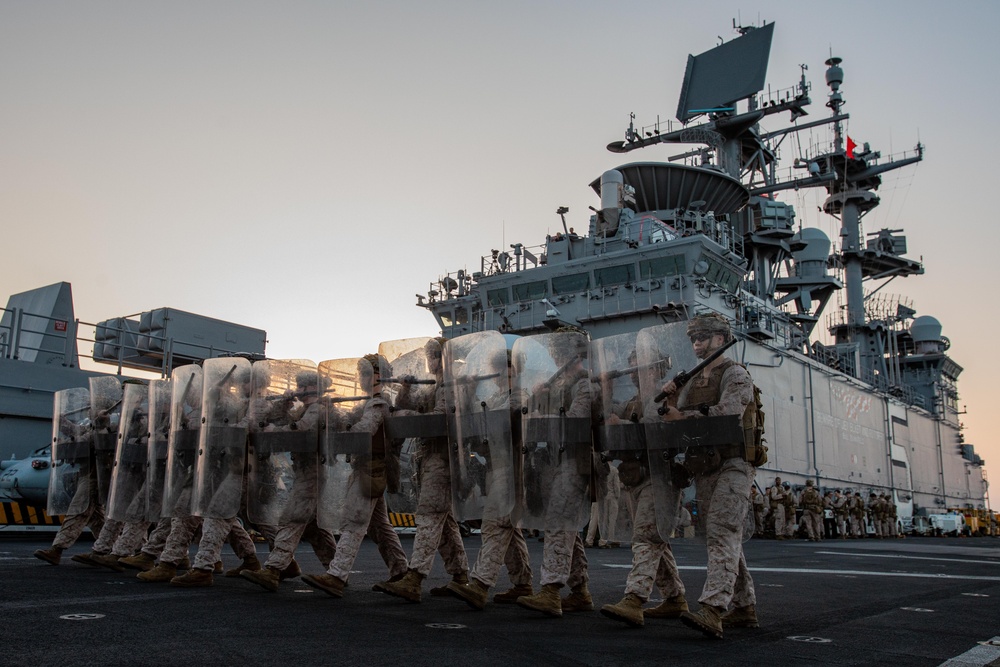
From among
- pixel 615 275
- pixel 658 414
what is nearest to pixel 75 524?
pixel 658 414

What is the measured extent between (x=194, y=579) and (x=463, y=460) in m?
2.69

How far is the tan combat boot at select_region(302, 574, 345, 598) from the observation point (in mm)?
6340

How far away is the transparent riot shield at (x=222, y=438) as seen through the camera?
277 inches

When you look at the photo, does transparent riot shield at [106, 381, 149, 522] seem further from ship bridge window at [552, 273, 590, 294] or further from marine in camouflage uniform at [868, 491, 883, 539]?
marine in camouflage uniform at [868, 491, 883, 539]

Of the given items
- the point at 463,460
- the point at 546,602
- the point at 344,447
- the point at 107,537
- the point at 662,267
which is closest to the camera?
the point at 546,602

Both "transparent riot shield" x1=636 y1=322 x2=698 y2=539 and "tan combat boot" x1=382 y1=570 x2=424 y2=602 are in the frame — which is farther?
"tan combat boot" x1=382 y1=570 x2=424 y2=602

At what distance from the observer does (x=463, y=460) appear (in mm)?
6227

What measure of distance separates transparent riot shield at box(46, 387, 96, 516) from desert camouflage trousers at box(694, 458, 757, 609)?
6.81m

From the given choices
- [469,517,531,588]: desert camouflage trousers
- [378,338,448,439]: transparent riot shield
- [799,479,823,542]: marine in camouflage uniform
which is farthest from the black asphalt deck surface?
[799,479,823,542]: marine in camouflage uniform

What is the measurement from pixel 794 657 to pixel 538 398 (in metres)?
2.45

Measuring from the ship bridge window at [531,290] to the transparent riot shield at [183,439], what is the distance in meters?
21.7

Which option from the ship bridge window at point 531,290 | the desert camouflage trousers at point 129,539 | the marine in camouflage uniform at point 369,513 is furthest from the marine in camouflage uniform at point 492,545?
the ship bridge window at point 531,290

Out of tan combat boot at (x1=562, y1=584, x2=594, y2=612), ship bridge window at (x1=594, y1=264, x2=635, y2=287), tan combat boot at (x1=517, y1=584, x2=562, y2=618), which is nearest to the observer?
tan combat boot at (x1=517, y1=584, x2=562, y2=618)

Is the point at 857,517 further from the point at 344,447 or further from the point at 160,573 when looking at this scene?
the point at 160,573
